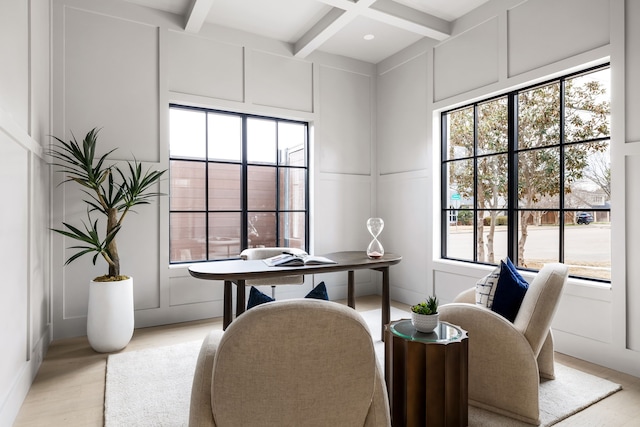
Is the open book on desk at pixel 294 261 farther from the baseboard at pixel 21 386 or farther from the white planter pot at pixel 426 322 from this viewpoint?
the baseboard at pixel 21 386

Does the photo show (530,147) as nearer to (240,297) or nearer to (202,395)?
(240,297)

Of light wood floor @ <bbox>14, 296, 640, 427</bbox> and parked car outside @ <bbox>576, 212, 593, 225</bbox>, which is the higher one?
parked car outside @ <bbox>576, 212, 593, 225</bbox>

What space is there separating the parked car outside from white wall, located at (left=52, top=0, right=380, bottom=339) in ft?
8.05

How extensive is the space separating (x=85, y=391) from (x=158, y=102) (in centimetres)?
252

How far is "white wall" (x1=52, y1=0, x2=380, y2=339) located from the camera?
3.31 meters

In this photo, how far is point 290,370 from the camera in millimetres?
1132

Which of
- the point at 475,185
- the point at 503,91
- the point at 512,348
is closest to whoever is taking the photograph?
the point at 512,348

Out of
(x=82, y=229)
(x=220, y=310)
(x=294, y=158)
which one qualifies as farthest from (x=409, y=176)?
(x=82, y=229)

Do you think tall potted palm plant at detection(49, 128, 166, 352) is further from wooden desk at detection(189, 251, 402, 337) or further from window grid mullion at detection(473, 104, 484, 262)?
window grid mullion at detection(473, 104, 484, 262)

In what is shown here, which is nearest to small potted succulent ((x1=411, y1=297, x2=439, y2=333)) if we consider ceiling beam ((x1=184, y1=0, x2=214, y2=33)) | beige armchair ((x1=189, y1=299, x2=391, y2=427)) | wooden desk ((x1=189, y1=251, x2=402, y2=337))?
beige armchair ((x1=189, y1=299, x2=391, y2=427))

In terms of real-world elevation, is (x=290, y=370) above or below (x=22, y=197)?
below

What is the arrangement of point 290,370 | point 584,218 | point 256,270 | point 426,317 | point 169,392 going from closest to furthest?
point 290,370 < point 426,317 < point 169,392 < point 256,270 < point 584,218

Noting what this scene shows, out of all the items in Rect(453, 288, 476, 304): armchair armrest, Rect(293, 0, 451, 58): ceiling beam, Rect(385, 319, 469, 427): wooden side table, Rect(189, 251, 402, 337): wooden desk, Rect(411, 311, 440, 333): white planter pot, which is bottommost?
Rect(385, 319, 469, 427): wooden side table

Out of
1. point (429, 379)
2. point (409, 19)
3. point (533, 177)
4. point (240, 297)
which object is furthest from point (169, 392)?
point (409, 19)
